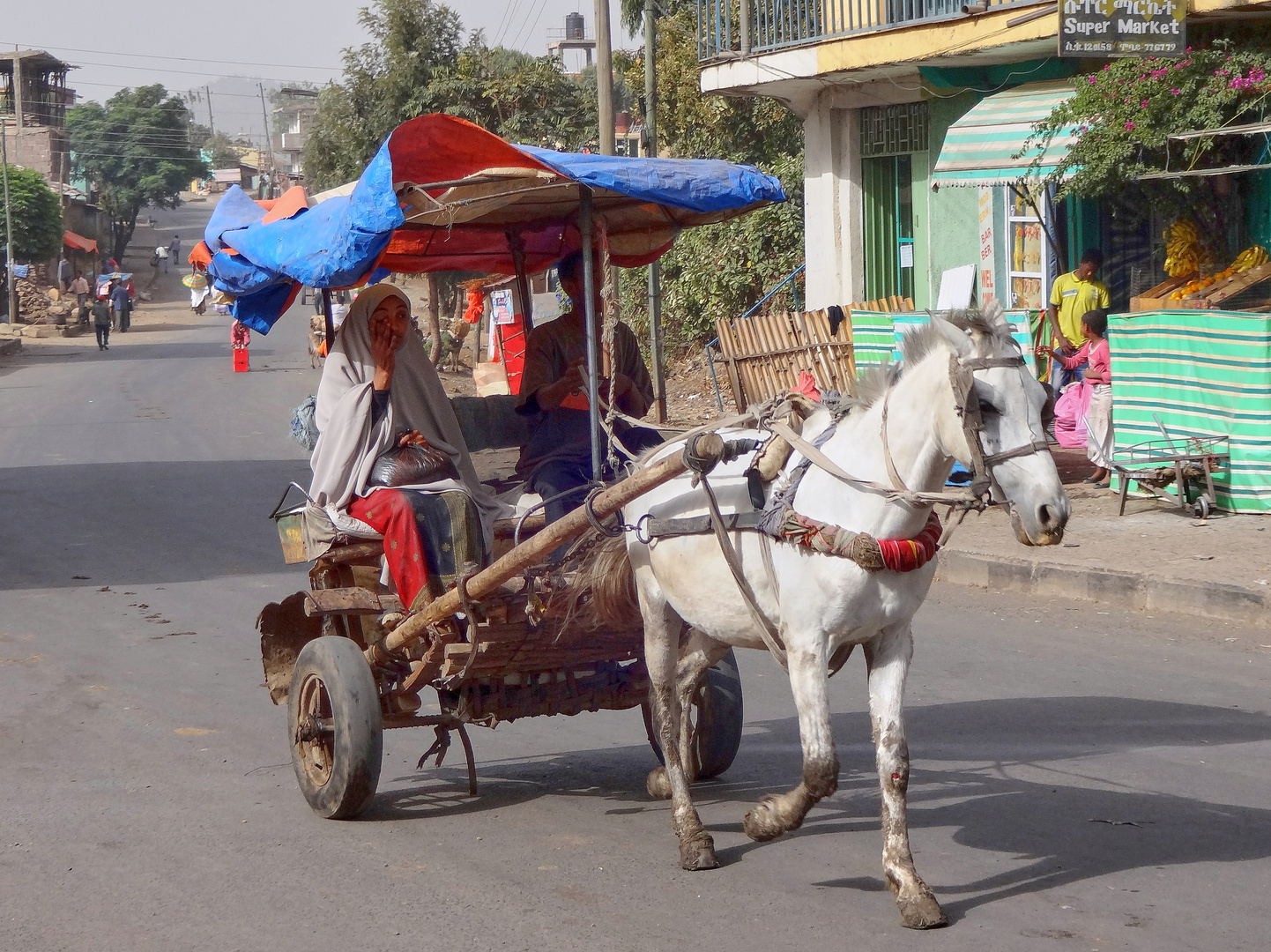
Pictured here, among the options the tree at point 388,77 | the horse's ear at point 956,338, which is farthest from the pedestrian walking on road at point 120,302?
the horse's ear at point 956,338

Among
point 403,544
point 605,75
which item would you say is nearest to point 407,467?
point 403,544

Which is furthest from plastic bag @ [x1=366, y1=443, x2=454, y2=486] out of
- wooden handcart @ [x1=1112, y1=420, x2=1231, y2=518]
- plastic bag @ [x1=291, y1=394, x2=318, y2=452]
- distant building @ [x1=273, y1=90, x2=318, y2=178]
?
distant building @ [x1=273, y1=90, x2=318, y2=178]

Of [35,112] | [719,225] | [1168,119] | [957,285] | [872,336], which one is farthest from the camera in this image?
[35,112]

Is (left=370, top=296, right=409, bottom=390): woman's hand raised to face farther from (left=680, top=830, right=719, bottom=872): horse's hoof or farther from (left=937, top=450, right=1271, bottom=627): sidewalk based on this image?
(left=937, top=450, right=1271, bottom=627): sidewalk

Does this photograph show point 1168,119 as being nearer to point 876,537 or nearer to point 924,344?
point 924,344

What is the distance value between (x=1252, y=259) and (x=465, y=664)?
9.63 meters

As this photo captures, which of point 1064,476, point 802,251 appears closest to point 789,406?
point 1064,476

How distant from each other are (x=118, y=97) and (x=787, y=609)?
90386 mm

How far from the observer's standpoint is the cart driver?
5.61 metres

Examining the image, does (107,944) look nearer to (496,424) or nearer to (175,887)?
(175,887)

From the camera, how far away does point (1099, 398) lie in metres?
11.5

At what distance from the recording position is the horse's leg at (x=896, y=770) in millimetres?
3951

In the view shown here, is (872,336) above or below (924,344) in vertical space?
below

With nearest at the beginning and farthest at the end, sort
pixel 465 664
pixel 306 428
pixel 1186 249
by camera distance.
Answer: pixel 465 664 → pixel 306 428 → pixel 1186 249
